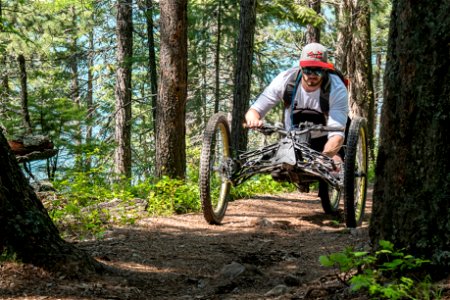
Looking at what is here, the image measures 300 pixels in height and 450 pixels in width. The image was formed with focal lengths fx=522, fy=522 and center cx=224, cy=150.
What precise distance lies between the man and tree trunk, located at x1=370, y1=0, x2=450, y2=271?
11.2 ft

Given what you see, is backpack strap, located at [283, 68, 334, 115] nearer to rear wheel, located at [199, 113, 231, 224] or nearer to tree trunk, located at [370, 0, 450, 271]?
rear wheel, located at [199, 113, 231, 224]

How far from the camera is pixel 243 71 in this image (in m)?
10.9

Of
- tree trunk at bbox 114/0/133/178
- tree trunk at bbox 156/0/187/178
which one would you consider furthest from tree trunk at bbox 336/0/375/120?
tree trunk at bbox 156/0/187/178

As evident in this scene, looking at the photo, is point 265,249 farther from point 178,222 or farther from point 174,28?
point 174,28

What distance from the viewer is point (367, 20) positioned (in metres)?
14.8

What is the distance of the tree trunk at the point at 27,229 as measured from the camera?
372 centimetres

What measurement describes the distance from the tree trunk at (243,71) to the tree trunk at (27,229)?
276 inches

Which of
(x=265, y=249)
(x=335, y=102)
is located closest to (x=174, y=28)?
(x=335, y=102)

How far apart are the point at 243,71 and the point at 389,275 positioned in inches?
320

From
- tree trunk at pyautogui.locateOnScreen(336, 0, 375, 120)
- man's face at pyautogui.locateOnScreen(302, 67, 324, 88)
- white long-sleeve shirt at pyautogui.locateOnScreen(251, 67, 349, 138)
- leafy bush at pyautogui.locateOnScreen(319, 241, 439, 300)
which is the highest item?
tree trunk at pyautogui.locateOnScreen(336, 0, 375, 120)

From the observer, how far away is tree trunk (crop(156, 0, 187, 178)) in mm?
8109

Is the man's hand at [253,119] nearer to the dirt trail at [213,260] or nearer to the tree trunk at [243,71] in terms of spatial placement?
the dirt trail at [213,260]

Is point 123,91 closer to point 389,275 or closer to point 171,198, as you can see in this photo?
point 171,198

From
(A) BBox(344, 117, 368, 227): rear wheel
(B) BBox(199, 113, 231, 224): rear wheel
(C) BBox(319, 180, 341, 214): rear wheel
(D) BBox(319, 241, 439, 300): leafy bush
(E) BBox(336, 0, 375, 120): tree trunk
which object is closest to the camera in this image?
(D) BBox(319, 241, 439, 300): leafy bush
